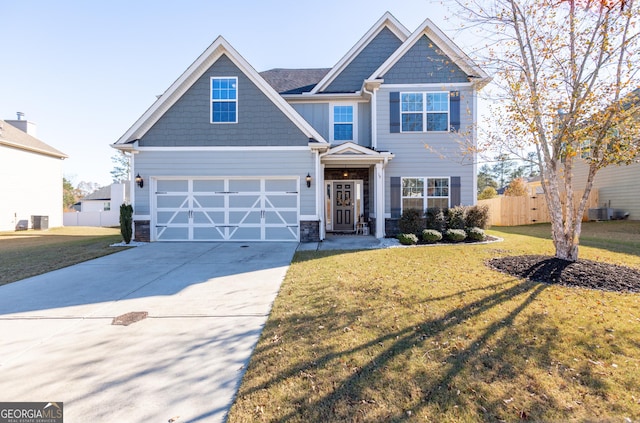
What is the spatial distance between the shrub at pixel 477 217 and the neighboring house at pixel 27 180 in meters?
24.5

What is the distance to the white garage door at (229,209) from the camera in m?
11.0

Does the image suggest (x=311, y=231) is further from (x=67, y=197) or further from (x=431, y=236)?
(x=67, y=197)

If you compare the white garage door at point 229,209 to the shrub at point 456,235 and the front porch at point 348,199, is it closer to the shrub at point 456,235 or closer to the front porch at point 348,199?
the front porch at point 348,199

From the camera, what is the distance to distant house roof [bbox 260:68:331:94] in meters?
13.5

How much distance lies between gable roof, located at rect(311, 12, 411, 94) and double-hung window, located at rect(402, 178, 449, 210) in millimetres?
5526

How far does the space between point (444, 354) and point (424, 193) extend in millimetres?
9792

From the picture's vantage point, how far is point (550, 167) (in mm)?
6371

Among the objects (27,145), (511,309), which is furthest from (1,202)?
(511,309)

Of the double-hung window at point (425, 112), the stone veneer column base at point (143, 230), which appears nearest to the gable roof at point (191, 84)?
the stone veneer column base at point (143, 230)

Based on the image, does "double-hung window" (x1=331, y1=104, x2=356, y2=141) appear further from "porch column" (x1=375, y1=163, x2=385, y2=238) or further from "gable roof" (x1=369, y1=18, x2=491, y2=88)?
"porch column" (x1=375, y1=163, x2=385, y2=238)

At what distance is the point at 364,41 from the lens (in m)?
13.1

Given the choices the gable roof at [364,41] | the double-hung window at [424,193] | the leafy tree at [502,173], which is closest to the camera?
the double-hung window at [424,193]

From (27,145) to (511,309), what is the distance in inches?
1026

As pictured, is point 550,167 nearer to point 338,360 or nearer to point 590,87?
point 590,87
